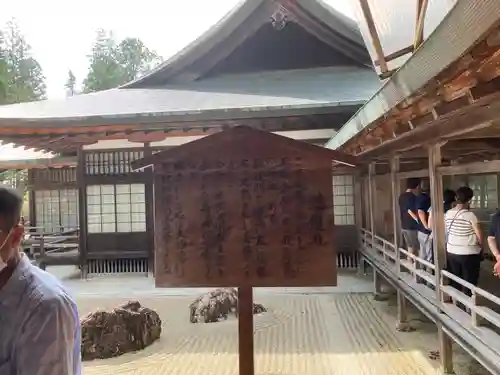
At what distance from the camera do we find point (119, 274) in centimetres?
1097

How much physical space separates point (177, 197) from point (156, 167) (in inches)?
9.2

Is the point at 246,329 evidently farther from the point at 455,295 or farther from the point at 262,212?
the point at 455,295

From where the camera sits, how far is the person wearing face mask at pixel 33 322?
1.42 m

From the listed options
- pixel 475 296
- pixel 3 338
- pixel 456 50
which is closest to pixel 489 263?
pixel 475 296

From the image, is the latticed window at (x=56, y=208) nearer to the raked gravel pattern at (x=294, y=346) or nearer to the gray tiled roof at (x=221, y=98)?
the gray tiled roof at (x=221, y=98)

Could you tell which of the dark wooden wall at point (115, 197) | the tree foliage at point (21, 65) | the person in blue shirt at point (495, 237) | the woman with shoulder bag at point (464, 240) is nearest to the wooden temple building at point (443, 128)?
the woman with shoulder bag at point (464, 240)

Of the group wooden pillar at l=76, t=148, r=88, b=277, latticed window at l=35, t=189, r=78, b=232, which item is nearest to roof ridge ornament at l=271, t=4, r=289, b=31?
wooden pillar at l=76, t=148, r=88, b=277

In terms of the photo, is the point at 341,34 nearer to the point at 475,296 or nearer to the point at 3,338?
the point at 475,296

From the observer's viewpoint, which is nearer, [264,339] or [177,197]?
[177,197]

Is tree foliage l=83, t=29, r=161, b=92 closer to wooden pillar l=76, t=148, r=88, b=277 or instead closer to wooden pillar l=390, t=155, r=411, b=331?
wooden pillar l=76, t=148, r=88, b=277

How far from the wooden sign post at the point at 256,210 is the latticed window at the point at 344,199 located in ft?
24.8

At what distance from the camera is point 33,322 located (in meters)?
1.44

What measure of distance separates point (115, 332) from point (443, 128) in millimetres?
4303

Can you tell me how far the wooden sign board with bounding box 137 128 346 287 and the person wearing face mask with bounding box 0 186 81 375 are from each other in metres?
1.58
